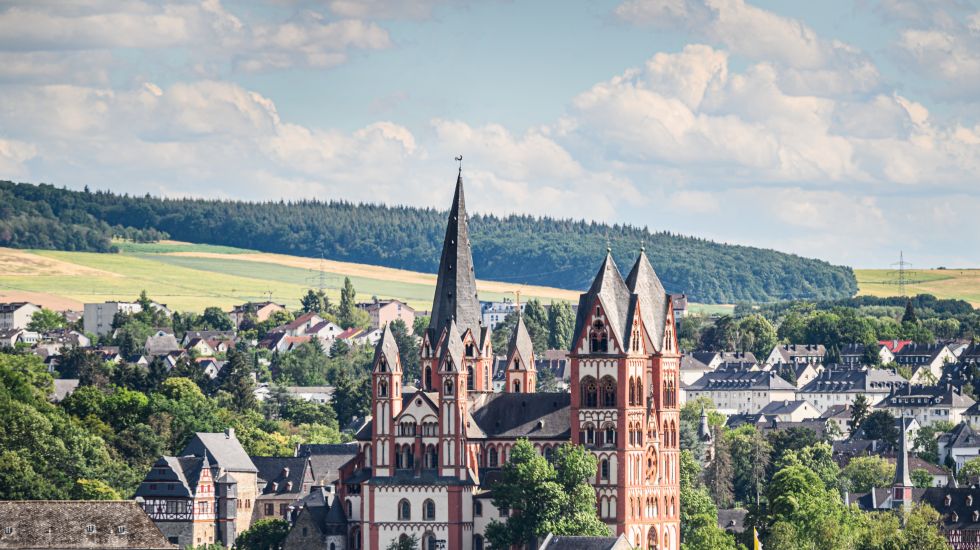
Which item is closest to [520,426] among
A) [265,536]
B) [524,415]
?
[524,415]

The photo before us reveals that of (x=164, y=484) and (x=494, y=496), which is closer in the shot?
(x=494, y=496)

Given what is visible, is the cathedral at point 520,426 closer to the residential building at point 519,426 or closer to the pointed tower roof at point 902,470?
the residential building at point 519,426

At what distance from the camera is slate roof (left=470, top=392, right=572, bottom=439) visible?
140 metres

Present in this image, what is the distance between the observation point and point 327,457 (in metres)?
182

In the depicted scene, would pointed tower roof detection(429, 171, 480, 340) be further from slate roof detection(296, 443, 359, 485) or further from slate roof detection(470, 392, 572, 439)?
slate roof detection(296, 443, 359, 485)

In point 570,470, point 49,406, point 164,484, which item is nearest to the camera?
point 570,470

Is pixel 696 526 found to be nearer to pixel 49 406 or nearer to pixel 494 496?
pixel 494 496

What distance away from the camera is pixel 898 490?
616ft

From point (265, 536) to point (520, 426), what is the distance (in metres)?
19.9

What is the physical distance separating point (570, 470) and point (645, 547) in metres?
6.55

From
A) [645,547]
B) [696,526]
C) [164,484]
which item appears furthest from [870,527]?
[164,484]

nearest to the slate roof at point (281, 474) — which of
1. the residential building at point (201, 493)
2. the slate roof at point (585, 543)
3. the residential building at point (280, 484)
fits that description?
the residential building at point (280, 484)

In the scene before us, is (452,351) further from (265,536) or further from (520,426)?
(265,536)

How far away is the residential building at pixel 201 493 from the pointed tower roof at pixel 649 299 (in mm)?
41797
